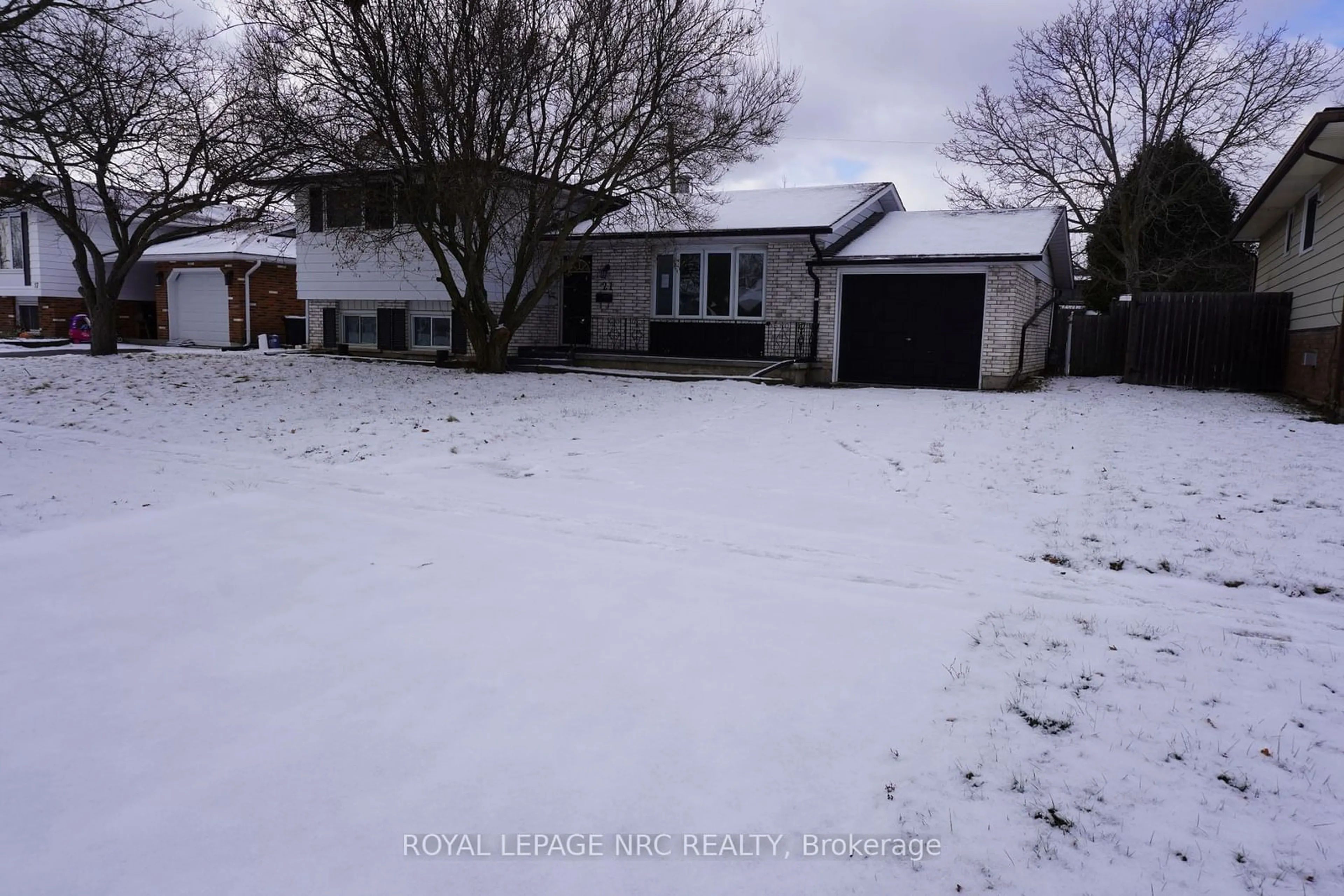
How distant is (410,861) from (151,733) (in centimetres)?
142

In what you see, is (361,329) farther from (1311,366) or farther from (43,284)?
(1311,366)

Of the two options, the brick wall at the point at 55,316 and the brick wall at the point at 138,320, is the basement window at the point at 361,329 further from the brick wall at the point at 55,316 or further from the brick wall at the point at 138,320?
the brick wall at the point at 55,316

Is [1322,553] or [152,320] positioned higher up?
[152,320]

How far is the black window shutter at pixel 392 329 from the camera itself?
21.3 meters

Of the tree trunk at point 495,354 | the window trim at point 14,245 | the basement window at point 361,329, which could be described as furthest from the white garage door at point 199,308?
the tree trunk at point 495,354

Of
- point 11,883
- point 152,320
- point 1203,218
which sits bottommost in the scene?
point 11,883

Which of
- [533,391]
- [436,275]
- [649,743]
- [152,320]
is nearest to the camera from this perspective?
[649,743]

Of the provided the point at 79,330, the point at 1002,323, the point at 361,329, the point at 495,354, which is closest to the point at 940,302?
the point at 1002,323

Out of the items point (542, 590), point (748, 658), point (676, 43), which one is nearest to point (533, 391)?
point (676, 43)

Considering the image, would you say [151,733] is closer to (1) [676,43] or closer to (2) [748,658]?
(2) [748,658]

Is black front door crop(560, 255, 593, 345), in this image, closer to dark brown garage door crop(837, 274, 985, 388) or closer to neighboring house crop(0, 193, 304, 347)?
dark brown garage door crop(837, 274, 985, 388)

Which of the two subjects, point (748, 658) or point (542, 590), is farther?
point (542, 590)

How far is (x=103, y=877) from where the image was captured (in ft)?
7.99

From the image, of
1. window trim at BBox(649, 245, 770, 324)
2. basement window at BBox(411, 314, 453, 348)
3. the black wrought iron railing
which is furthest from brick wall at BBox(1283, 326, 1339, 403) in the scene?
basement window at BBox(411, 314, 453, 348)
